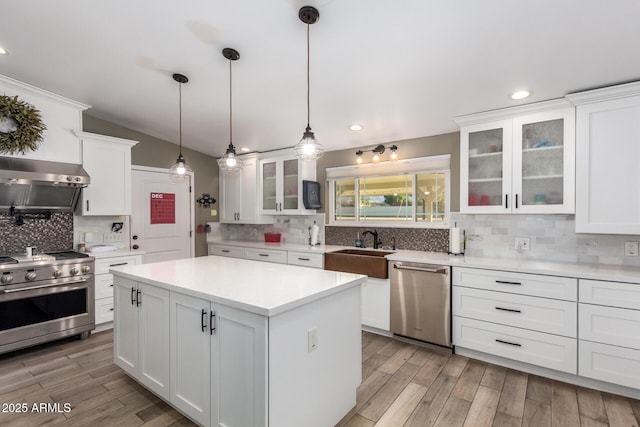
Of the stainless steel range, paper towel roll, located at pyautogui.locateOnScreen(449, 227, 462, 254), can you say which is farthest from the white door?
paper towel roll, located at pyautogui.locateOnScreen(449, 227, 462, 254)

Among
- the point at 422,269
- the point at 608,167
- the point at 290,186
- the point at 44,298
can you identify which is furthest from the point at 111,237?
the point at 608,167

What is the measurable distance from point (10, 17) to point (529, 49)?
3.57 metres

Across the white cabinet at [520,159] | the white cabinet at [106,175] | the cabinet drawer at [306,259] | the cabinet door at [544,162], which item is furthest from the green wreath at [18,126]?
the cabinet door at [544,162]

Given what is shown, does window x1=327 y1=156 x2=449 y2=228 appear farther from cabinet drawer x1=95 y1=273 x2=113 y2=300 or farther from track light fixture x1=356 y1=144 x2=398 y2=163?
cabinet drawer x1=95 y1=273 x2=113 y2=300

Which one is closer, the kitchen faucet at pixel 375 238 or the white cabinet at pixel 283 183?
the kitchen faucet at pixel 375 238

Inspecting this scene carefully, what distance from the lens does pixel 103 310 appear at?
3.46 m

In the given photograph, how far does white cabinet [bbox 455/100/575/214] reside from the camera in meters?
2.62

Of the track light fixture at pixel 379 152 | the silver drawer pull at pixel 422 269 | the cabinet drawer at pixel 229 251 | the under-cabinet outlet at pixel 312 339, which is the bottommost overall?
the under-cabinet outlet at pixel 312 339

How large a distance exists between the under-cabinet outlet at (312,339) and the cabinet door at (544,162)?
2.19 m

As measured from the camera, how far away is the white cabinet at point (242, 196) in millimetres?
4797

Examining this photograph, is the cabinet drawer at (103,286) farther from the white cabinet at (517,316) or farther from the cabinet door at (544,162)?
the cabinet door at (544,162)

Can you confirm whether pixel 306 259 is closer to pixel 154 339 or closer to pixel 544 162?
pixel 154 339

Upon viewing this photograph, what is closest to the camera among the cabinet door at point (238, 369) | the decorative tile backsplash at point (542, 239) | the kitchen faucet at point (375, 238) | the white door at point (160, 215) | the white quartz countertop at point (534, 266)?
the cabinet door at point (238, 369)

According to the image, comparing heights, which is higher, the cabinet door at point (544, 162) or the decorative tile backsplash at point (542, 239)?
the cabinet door at point (544, 162)
